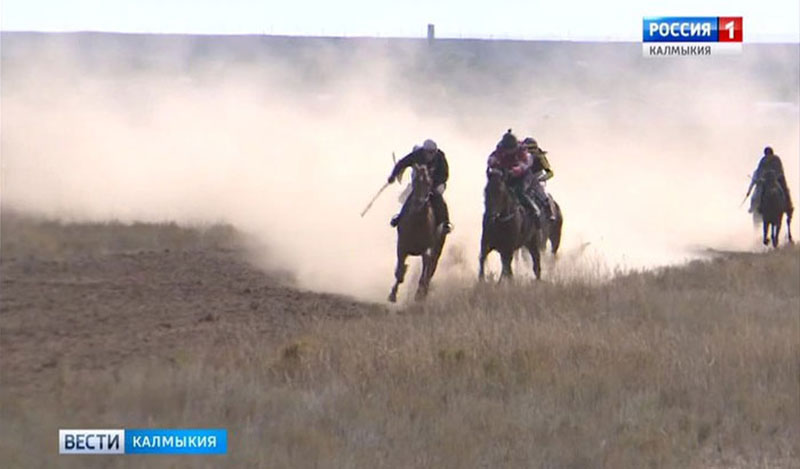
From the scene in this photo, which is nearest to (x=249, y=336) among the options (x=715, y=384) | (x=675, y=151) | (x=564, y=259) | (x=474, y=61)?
(x=715, y=384)

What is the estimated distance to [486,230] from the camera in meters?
20.3

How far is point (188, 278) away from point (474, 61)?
69.9 meters

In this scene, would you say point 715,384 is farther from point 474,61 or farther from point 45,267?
point 474,61

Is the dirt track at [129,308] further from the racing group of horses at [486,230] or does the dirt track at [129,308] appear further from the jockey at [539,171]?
the jockey at [539,171]

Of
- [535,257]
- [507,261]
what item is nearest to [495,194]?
[507,261]

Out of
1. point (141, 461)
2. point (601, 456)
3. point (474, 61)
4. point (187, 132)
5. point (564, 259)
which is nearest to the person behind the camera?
point (141, 461)

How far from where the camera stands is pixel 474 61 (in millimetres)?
89062

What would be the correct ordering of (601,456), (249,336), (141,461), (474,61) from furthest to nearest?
(474,61) < (249,336) < (601,456) < (141,461)

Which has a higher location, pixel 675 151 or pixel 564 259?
pixel 675 151

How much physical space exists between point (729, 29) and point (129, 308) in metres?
16.4

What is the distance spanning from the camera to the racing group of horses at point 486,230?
19438 mm

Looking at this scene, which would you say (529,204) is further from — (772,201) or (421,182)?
(772,201)

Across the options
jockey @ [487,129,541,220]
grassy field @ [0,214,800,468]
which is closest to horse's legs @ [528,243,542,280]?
jockey @ [487,129,541,220]

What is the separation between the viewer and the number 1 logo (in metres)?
29.1
